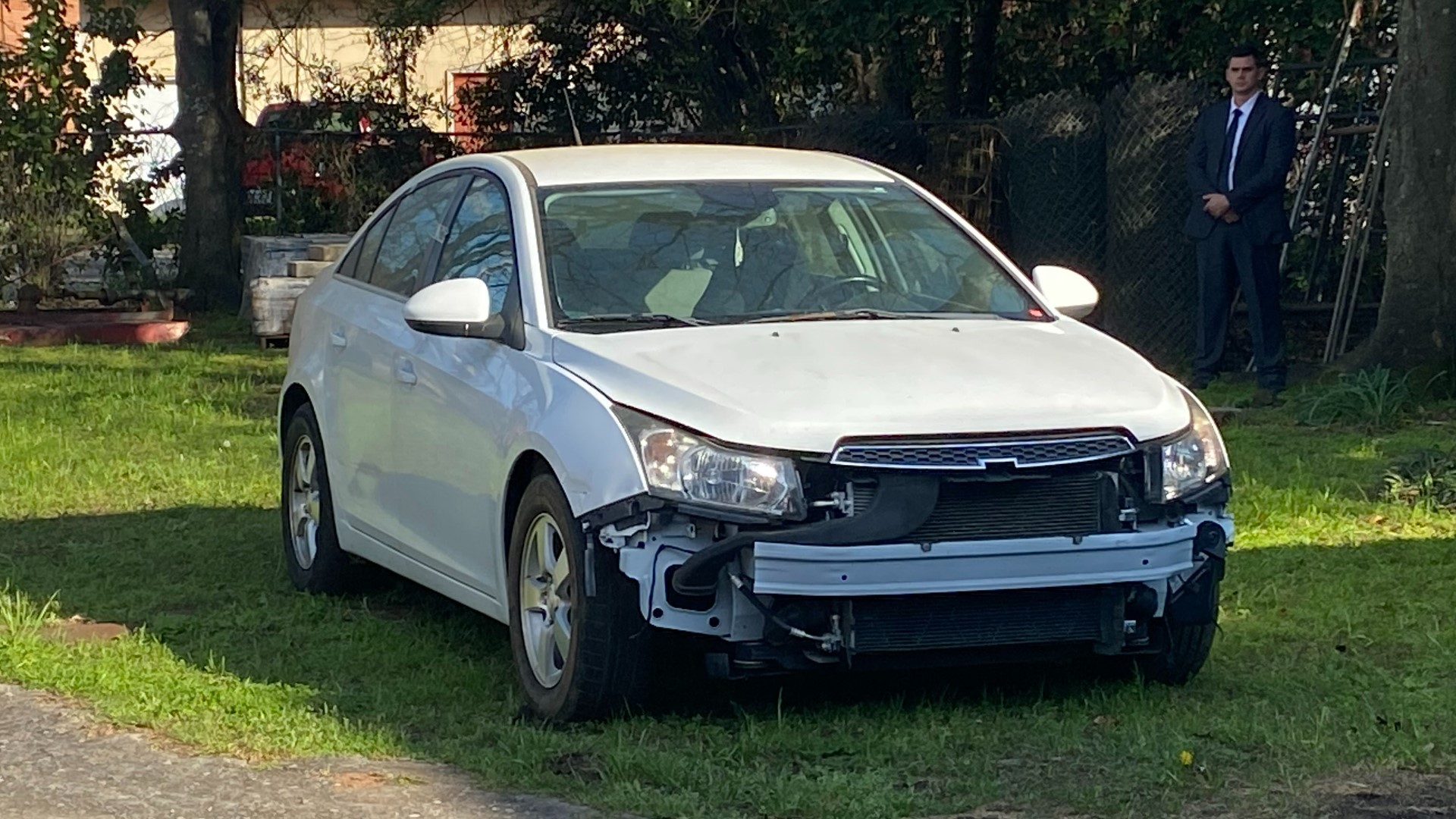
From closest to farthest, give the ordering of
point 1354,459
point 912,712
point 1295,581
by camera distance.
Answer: point 912,712 < point 1295,581 < point 1354,459

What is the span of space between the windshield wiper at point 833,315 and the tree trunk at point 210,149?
45.8ft

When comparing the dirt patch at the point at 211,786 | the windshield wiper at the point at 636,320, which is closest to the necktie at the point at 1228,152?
the windshield wiper at the point at 636,320

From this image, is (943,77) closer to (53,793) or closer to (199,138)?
(199,138)

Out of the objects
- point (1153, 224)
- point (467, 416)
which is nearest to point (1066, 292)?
point (467, 416)

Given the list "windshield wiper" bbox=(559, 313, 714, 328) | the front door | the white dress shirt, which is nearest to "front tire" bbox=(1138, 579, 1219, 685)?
"windshield wiper" bbox=(559, 313, 714, 328)

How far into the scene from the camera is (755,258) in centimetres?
665

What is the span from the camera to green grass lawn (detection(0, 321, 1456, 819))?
17.4ft

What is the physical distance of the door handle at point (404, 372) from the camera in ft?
22.6

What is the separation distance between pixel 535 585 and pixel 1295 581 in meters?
3.01

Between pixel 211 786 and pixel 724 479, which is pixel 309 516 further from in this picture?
pixel 724 479

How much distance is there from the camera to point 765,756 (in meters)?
5.55

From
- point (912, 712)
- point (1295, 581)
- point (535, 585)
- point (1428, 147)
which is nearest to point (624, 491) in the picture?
point (535, 585)

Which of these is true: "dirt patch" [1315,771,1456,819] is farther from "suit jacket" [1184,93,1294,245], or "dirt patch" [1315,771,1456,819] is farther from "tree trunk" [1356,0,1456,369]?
"suit jacket" [1184,93,1294,245]

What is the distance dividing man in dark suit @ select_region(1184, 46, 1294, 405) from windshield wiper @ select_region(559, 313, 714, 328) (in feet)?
23.7
